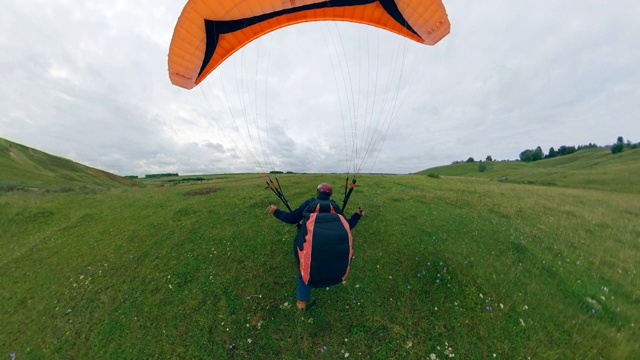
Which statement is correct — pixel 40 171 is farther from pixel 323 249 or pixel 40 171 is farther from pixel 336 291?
pixel 323 249

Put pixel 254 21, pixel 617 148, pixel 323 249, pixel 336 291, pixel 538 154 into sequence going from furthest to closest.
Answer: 1. pixel 538 154
2. pixel 617 148
3. pixel 254 21
4. pixel 336 291
5. pixel 323 249

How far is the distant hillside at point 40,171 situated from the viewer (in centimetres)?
3522

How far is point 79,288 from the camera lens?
28.0 feet

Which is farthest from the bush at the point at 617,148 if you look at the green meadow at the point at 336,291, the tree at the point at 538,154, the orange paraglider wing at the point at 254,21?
the orange paraglider wing at the point at 254,21

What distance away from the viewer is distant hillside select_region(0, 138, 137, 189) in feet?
116

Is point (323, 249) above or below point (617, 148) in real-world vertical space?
below

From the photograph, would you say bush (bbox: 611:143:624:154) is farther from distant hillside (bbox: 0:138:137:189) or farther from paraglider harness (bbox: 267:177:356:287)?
distant hillside (bbox: 0:138:137:189)

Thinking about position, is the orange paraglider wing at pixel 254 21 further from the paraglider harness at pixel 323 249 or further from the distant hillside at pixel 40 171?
the distant hillside at pixel 40 171

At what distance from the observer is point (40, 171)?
43.7m

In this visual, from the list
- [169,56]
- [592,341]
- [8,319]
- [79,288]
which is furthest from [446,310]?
[8,319]

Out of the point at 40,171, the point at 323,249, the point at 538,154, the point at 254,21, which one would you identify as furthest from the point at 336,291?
the point at 538,154

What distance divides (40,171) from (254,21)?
195 ft

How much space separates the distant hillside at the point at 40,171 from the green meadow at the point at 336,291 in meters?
28.9

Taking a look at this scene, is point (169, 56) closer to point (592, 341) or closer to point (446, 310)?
point (446, 310)
